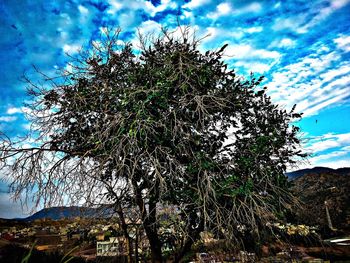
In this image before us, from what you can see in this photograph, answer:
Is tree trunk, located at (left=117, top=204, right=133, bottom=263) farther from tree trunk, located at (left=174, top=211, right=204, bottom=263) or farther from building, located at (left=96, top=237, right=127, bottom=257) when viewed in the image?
tree trunk, located at (left=174, top=211, right=204, bottom=263)

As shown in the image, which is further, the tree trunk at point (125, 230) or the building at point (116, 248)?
the building at point (116, 248)

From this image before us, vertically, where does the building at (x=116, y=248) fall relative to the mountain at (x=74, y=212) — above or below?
below

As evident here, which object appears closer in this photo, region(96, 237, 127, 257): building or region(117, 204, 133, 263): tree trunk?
region(117, 204, 133, 263): tree trunk

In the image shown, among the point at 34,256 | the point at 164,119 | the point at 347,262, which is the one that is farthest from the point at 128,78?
the point at 347,262

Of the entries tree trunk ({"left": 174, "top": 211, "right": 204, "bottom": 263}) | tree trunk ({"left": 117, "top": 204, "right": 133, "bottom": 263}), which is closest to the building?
tree trunk ({"left": 117, "top": 204, "right": 133, "bottom": 263})

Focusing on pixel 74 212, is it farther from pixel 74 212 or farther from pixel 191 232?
pixel 191 232

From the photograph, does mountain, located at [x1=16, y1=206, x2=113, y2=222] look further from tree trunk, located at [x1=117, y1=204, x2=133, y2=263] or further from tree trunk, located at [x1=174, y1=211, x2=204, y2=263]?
tree trunk, located at [x1=174, y1=211, x2=204, y2=263]

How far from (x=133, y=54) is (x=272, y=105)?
2628mm

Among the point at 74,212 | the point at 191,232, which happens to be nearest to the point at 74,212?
the point at 74,212

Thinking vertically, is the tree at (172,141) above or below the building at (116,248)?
above

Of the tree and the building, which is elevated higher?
the tree

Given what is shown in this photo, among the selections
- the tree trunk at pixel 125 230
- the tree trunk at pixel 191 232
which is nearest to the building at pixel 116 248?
the tree trunk at pixel 125 230

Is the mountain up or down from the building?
up

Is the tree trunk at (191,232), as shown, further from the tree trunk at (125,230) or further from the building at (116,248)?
the building at (116,248)
